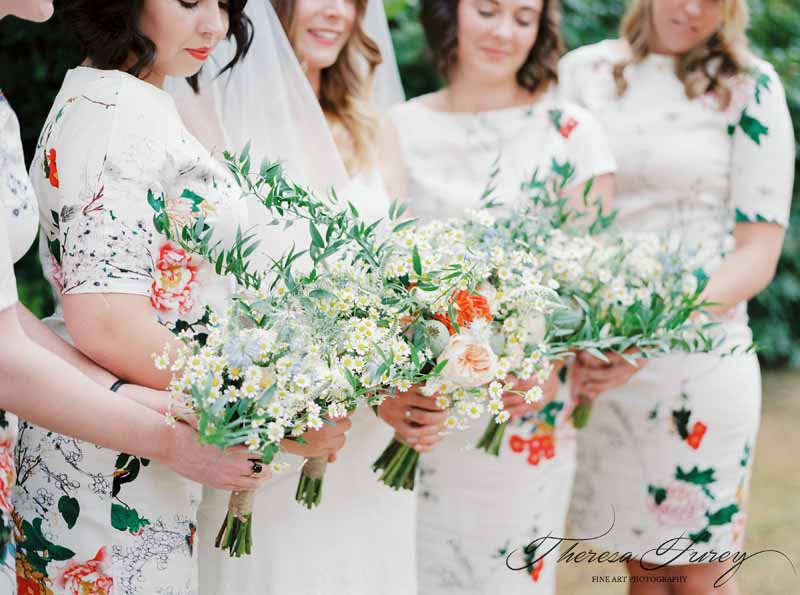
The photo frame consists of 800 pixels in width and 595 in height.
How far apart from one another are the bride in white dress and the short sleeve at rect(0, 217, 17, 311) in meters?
0.69

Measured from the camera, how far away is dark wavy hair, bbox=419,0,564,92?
3244mm

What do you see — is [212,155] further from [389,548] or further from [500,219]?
[389,548]

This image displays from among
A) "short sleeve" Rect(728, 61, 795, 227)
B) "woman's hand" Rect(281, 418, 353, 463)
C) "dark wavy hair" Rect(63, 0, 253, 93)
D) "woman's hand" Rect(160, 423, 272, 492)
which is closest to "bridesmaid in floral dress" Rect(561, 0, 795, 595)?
"short sleeve" Rect(728, 61, 795, 227)

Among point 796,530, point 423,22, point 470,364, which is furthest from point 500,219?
point 796,530

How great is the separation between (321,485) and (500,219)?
888mm

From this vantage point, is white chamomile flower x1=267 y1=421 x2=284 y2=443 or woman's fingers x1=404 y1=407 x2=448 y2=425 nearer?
white chamomile flower x1=267 y1=421 x2=284 y2=443

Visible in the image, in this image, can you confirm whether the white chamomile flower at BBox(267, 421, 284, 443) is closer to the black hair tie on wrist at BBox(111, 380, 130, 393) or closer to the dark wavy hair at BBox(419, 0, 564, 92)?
the black hair tie on wrist at BBox(111, 380, 130, 393)

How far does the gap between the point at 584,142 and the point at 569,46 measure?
10.8 feet

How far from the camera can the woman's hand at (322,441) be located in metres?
2.17

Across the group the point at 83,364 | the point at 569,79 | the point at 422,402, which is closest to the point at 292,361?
the point at 83,364

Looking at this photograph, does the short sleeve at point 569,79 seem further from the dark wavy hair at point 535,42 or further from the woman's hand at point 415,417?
the woman's hand at point 415,417

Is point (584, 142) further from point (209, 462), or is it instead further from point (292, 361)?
point (209, 462)

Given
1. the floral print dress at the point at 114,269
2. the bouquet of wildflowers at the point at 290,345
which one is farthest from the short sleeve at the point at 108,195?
the bouquet of wildflowers at the point at 290,345

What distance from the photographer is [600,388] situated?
117 inches
